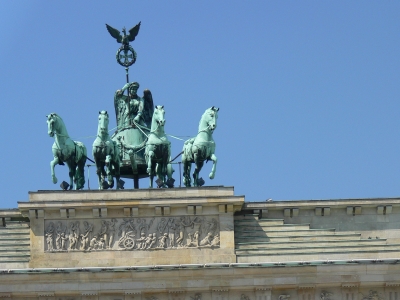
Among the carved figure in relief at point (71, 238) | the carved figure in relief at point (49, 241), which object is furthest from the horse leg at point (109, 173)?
the carved figure in relief at point (49, 241)

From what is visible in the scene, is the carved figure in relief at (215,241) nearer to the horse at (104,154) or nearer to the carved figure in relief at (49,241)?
the horse at (104,154)

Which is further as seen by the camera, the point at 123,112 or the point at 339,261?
the point at 123,112

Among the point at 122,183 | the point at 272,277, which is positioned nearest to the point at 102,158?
the point at 122,183

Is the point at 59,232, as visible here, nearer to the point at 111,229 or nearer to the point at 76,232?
the point at 76,232

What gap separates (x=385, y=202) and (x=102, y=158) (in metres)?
9.74

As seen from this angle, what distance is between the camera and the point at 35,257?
6072 cm

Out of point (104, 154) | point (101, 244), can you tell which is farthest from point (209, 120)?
point (101, 244)

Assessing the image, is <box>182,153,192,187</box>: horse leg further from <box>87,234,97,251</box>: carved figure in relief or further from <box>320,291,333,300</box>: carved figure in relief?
<box>320,291,333,300</box>: carved figure in relief

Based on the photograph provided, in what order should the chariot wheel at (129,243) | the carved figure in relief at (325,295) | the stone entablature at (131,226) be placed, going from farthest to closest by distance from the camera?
1. the chariot wheel at (129,243)
2. the stone entablature at (131,226)
3. the carved figure in relief at (325,295)

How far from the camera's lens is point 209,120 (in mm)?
62438

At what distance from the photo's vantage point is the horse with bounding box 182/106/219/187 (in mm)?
62219

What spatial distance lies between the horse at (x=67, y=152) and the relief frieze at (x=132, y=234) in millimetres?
2348

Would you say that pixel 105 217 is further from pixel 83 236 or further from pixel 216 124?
pixel 216 124

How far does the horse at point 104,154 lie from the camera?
6256 cm
